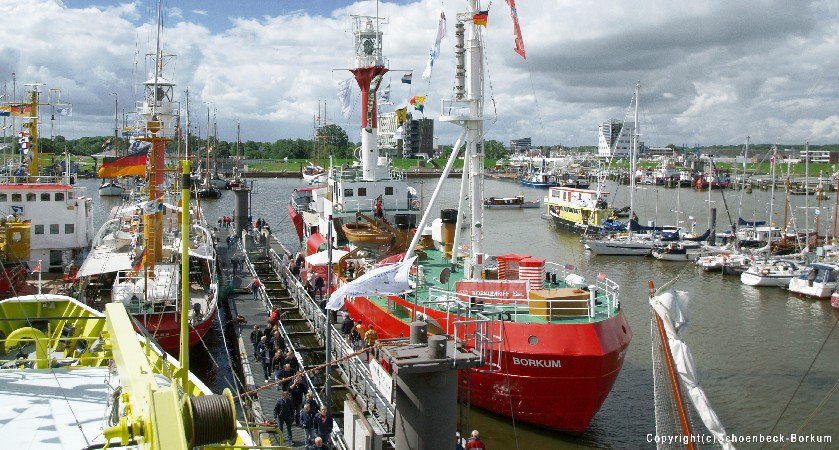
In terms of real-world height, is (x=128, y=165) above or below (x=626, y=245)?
above

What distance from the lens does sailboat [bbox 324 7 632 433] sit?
16766 millimetres

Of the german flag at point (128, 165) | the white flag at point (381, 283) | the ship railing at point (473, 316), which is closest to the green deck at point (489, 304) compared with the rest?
the ship railing at point (473, 316)

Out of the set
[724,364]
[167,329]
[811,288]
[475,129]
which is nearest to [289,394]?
[167,329]

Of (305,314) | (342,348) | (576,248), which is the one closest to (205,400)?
(342,348)

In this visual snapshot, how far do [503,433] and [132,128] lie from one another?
62.0 ft

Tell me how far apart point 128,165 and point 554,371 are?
1754cm

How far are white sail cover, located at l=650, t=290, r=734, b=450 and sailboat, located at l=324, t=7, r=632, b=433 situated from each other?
508 cm

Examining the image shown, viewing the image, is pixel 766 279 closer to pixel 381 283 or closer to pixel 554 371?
pixel 554 371

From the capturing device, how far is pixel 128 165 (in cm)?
2548

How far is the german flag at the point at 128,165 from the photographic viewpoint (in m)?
25.0

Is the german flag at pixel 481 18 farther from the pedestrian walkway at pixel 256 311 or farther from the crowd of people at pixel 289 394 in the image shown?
the pedestrian walkway at pixel 256 311

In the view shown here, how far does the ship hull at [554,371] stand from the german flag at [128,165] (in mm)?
13866

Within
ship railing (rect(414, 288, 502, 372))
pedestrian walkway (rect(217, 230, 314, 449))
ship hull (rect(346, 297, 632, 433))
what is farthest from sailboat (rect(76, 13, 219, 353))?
ship hull (rect(346, 297, 632, 433))

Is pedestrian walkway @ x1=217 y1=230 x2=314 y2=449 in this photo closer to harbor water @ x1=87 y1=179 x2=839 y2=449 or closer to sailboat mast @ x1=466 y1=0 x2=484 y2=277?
harbor water @ x1=87 y1=179 x2=839 y2=449
